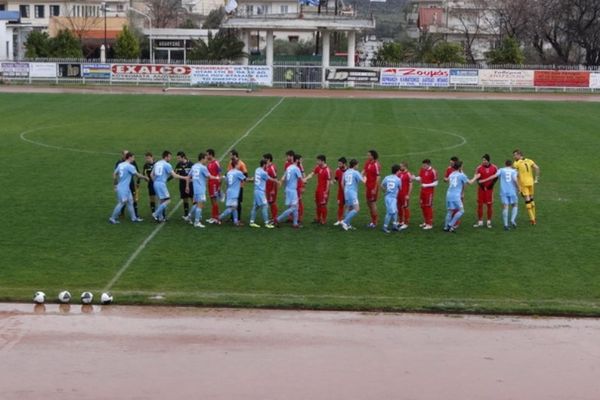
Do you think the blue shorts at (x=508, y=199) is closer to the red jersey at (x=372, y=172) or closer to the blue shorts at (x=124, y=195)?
the red jersey at (x=372, y=172)

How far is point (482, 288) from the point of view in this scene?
16.5 m

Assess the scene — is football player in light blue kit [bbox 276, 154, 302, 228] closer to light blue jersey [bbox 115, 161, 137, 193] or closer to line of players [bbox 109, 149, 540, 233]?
line of players [bbox 109, 149, 540, 233]

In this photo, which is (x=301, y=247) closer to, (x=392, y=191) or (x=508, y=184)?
(x=392, y=191)

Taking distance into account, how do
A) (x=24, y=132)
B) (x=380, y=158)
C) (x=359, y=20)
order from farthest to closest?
(x=359, y=20) → (x=24, y=132) → (x=380, y=158)

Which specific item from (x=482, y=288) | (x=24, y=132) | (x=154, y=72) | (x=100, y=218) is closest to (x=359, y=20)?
(x=154, y=72)

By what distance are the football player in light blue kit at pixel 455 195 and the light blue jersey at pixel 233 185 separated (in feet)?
14.2

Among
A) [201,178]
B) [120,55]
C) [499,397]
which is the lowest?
[499,397]

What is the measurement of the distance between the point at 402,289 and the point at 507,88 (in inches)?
1964

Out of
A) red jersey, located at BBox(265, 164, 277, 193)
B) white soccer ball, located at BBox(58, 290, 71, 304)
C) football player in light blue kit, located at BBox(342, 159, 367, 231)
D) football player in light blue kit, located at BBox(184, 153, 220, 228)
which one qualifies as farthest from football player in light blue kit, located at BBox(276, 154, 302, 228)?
white soccer ball, located at BBox(58, 290, 71, 304)

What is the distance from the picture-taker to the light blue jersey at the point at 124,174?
20538 millimetres

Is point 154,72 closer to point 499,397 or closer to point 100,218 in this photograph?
point 100,218

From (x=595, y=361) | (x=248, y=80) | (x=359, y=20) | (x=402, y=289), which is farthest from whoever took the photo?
(x=359, y=20)

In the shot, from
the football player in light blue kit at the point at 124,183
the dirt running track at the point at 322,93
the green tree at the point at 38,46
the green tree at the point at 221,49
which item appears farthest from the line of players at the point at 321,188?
the green tree at the point at 38,46

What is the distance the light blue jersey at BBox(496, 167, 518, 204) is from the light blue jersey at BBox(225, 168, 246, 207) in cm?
544
